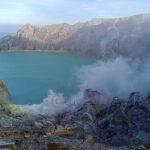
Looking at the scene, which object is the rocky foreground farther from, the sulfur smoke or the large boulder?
the sulfur smoke

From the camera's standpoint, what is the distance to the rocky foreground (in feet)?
74.4

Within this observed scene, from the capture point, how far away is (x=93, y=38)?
134000 millimetres

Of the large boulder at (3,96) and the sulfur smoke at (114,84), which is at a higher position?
the large boulder at (3,96)

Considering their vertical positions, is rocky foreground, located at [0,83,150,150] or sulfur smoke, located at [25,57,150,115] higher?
rocky foreground, located at [0,83,150,150]

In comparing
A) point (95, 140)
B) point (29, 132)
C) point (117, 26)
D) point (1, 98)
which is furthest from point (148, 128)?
point (117, 26)

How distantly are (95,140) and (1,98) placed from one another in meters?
16.7

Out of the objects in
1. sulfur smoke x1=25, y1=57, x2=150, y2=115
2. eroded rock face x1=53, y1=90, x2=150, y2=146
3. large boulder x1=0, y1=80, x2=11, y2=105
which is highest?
eroded rock face x1=53, y1=90, x2=150, y2=146

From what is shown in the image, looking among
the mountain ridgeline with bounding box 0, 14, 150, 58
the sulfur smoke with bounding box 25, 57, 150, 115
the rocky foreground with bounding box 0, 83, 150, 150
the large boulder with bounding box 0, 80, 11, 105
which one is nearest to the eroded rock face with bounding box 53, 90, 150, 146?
the rocky foreground with bounding box 0, 83, 150, 150

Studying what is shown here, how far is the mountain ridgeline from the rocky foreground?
65.2 metres

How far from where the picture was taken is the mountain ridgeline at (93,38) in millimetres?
111688

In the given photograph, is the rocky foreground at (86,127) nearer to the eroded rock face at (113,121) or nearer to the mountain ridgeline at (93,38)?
the eroded rock face at (113,121)

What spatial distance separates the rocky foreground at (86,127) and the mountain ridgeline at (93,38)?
2568 inches

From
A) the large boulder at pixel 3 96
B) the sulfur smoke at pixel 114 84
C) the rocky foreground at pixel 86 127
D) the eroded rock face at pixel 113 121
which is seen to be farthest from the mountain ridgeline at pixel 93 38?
the eroded rock face at pixel 113 121

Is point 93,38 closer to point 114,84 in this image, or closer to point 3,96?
point 114,84
